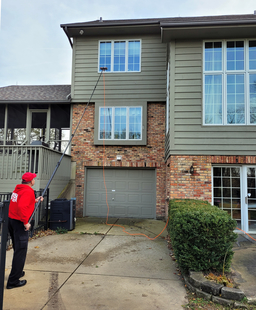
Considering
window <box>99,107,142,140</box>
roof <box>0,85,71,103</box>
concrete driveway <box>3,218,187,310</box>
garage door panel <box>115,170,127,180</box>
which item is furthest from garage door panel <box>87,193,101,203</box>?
roof <box>0,85,71,103</box>

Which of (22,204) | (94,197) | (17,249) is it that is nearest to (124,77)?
(94,197)

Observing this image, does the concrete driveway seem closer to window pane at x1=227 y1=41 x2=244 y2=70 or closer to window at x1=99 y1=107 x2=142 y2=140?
window at x1=99 y1=107 x2=142 y2=140

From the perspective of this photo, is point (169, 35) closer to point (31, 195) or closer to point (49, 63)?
point (31, 195)

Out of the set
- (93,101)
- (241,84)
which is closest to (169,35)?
(241,84)

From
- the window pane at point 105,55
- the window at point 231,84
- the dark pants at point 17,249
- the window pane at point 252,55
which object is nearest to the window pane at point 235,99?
the window at point 231,84

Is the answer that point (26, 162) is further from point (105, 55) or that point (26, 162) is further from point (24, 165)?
point (105, 55)

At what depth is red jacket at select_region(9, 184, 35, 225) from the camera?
141 inches

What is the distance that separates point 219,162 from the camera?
22.2ft

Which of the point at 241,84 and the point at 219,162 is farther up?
the point at 241,84

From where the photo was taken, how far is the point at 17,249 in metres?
3.57

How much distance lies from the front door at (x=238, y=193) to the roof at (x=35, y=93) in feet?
21.5

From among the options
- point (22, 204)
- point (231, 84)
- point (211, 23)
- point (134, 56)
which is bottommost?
point (22, 204)

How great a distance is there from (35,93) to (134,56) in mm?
4657

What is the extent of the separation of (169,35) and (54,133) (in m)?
6.23
